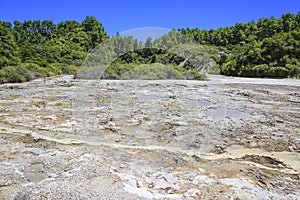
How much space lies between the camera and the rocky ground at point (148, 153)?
92.6 inches

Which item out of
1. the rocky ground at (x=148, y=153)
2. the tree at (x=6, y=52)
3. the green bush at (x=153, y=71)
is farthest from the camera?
the tree at (x=6, y=52)

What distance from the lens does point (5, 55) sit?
19.9 meters

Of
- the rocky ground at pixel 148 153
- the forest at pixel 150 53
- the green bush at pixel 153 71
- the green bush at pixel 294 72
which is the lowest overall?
the rocky ground at pixel 148 153

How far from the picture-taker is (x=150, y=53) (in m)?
4.29

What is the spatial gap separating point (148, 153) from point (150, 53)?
5.97ft

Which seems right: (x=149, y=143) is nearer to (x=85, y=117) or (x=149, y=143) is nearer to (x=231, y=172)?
(x=231, y=172)

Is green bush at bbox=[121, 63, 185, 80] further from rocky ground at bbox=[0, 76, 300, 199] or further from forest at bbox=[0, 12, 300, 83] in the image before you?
rocky ground at bbox=[0, 76, 300, 199]

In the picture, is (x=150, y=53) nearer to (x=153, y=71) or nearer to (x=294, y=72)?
(x=153, y=71)

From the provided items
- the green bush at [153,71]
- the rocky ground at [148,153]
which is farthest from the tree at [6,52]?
the green bush at [153,71]

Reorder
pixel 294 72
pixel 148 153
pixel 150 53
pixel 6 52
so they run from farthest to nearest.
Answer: pixel 6 52 < pixel 294 72 < pixel 150 53 < pixel 148 153

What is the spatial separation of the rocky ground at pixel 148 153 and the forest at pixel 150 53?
1210 mm

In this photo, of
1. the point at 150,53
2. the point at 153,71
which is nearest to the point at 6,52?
the point at 153,71

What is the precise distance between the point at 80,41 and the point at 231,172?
3245cm

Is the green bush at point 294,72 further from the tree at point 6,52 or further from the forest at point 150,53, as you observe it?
the tree at point 6,52
